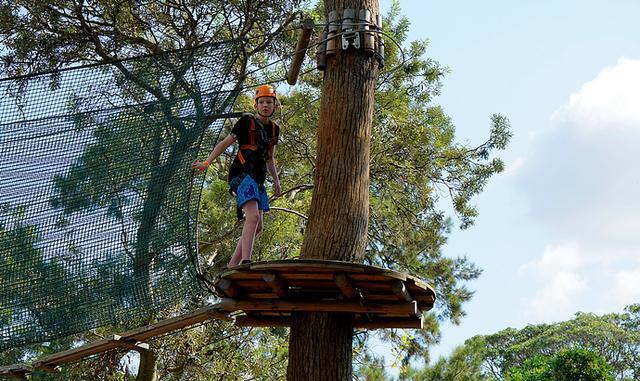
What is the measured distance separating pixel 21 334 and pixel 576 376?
6.52 m

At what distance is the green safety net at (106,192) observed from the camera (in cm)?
412

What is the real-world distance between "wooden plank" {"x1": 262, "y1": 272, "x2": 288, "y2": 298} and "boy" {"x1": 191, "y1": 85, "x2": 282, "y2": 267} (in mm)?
341

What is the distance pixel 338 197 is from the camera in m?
3.95

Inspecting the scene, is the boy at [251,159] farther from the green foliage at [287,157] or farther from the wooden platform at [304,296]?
the green foliage at [287,157]

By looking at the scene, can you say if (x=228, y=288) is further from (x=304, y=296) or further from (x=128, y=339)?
(x=128, y=339)

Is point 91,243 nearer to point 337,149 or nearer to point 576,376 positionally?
point 337,149

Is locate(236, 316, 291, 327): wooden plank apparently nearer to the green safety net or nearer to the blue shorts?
the green safety net

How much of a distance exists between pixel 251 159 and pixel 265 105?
0.25m

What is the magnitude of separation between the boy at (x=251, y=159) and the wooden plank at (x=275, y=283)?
341 mm

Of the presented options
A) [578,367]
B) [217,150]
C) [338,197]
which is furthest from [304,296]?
[578,367]

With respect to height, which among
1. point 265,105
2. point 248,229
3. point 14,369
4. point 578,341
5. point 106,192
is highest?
point 578,341

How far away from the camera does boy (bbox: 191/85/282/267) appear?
393 centimetres

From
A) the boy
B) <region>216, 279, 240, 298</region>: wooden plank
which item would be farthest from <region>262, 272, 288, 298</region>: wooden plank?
the boy

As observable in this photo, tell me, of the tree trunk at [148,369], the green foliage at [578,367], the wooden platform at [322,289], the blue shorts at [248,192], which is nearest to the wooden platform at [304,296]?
the wooden platform at [322,289]
